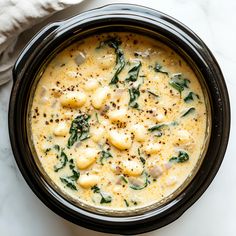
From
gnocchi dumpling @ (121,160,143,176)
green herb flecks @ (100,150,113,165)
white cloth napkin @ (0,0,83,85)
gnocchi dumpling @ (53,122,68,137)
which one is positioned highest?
white cloth napkin @ (0,0,83,85)

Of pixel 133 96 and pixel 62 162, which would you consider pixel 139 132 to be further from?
pixel 62 162

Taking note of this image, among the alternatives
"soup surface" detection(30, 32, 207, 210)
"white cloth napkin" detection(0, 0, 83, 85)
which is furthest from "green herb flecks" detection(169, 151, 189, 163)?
"white cloth napkin" detection(0, 0, 83, 85)

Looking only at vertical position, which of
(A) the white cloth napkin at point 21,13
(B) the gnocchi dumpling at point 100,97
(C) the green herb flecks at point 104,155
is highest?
(A) the white cloth napkin at point 21,13

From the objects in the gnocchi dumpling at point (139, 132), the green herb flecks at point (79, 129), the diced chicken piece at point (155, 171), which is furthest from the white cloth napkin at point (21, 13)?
the diced chicken piece at point (155, 171)

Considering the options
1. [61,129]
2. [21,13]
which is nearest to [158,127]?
[61,129]

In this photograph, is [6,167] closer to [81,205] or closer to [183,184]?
[81,205]

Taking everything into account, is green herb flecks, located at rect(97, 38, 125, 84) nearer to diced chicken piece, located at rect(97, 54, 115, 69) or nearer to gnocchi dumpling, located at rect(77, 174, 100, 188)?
diced chicken piece, located at rect(97, 54, 115, 69)

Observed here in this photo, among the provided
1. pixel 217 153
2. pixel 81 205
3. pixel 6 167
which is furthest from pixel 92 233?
pixel 217 153

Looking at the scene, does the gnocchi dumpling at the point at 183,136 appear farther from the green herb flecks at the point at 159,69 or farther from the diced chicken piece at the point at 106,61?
the diced chicken piece at the point at 106,61
